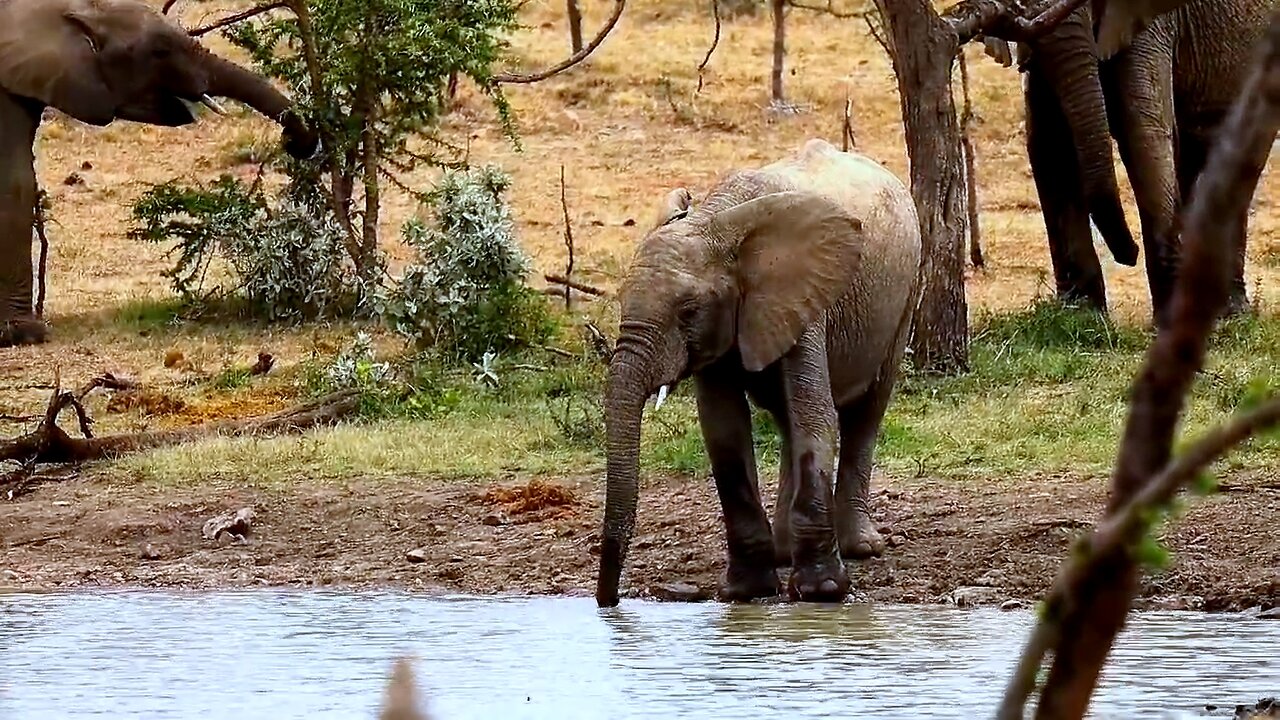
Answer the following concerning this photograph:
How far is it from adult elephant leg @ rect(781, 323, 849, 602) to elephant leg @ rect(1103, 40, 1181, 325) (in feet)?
16.5

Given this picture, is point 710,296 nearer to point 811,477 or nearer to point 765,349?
point 765,349

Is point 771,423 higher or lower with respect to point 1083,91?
lower

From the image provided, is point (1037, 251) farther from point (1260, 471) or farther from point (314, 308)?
point (1260, 471)

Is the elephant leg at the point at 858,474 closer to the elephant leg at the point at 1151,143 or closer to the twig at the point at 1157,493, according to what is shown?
the elephant leg at the point at 1151,143

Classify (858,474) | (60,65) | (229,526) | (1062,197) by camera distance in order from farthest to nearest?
(60,65) < (1062,197) < (229,526) < (858,474)

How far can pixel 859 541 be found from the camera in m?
7.28

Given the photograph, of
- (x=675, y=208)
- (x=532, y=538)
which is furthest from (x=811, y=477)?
(x=532, y=538)

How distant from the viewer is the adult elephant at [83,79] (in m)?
13.5

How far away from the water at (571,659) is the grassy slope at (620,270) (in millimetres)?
2135

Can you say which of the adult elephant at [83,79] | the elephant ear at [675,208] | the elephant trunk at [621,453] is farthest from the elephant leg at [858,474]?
the adult elephant at [83,79]

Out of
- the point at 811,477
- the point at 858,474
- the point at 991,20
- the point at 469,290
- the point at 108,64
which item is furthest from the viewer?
the point at 108,64

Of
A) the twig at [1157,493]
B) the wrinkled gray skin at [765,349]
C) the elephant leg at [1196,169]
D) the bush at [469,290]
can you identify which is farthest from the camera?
the elephant leg at [1196,169]

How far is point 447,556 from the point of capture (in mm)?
7820

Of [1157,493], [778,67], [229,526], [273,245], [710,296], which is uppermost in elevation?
[778,67]
